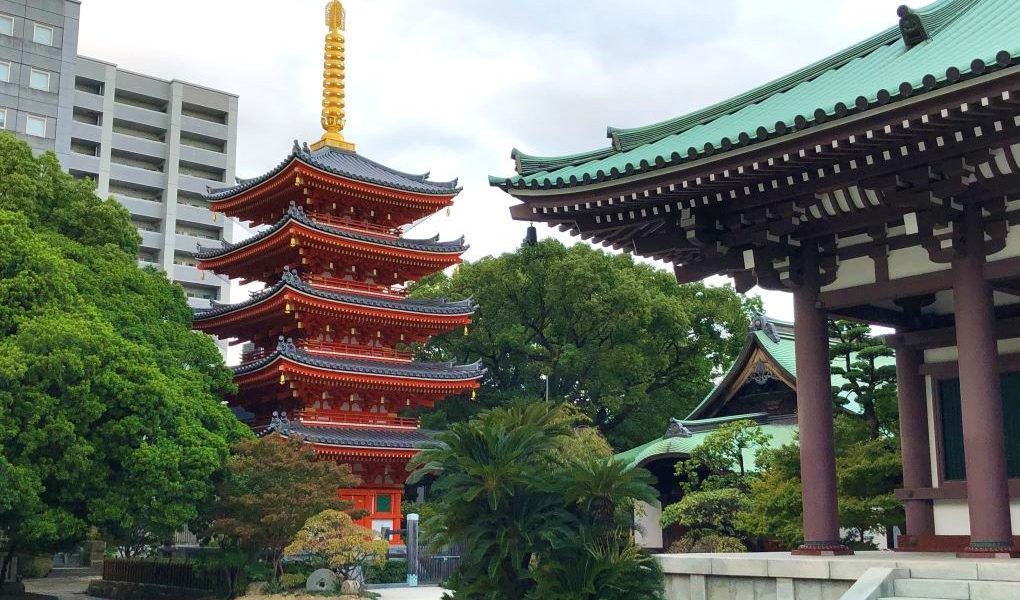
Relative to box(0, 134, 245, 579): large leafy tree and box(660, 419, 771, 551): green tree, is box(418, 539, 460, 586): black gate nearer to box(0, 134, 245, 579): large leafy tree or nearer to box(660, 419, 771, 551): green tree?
box(0, 134, 245, 579): large leafy tree

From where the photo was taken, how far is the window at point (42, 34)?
60.3 m

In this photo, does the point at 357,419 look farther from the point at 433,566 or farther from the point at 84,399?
the point at 84,399

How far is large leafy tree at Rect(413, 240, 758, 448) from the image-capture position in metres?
47.1

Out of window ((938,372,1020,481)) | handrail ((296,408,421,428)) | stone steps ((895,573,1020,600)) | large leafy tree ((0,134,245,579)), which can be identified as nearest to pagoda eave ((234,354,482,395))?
handrail ((296,408,421,428))

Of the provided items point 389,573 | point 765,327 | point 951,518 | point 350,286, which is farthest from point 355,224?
point 951,518

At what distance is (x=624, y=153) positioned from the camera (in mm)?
12852

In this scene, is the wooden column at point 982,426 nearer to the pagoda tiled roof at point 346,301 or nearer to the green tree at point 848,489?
the green tree at point 848,489

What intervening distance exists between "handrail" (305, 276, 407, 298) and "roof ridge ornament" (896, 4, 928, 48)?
26.8 meters

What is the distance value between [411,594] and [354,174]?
15306mm

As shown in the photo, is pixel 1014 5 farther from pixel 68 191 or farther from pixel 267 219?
pixel 267 219

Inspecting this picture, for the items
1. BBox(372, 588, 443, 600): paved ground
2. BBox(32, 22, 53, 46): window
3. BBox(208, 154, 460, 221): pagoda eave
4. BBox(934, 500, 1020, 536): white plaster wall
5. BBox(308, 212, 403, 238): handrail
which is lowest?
BBox(372, 588, 443, 600): paved ground

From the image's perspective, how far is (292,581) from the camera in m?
25.3

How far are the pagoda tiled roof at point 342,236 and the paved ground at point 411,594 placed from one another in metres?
12.4

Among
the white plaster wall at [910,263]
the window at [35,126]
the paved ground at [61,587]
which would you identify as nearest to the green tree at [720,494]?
the white plaster wall at [910,263]
